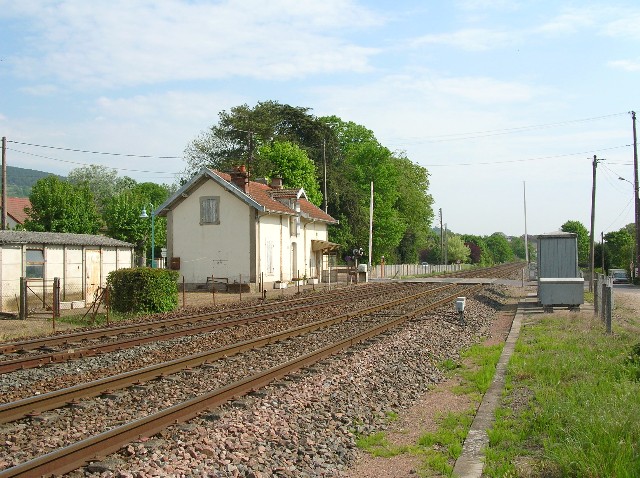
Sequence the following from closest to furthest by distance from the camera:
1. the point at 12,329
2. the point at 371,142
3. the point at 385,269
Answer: the point at 12,329 → the point at 385,269 → the point at 371,142

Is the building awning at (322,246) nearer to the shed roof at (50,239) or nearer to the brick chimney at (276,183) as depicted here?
the brick chimney at (276,183)

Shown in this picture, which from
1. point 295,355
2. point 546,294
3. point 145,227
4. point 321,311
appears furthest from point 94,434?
point 145,227

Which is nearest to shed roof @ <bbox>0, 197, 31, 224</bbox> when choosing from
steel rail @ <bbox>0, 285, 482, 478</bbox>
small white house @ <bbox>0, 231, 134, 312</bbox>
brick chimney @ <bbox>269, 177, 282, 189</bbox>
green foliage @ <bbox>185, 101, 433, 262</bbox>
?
green foliage @ <bbox>185, 101, 433, 262</bbox>

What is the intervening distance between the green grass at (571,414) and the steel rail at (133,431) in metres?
3.47

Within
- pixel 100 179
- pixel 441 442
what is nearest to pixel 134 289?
pixel 441 442

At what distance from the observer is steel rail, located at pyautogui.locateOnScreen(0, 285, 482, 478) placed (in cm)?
605

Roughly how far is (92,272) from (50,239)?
270cm

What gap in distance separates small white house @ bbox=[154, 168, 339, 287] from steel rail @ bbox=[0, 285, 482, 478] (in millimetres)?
24366

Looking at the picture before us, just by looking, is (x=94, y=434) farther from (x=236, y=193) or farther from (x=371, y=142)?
(x=371, y=142)

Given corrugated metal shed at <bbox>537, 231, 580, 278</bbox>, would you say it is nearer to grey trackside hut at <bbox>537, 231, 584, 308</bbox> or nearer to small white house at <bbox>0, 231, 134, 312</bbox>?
grey trackside hut at <bbox>537, 231, 584, 308</bbox>

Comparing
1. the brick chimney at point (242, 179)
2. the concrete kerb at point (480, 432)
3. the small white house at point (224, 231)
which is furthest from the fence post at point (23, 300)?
the brick chimney at point (242, 179)

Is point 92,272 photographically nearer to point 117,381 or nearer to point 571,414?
point 117,381

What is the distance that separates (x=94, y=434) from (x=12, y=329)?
39.2ft

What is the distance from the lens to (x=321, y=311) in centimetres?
2266
